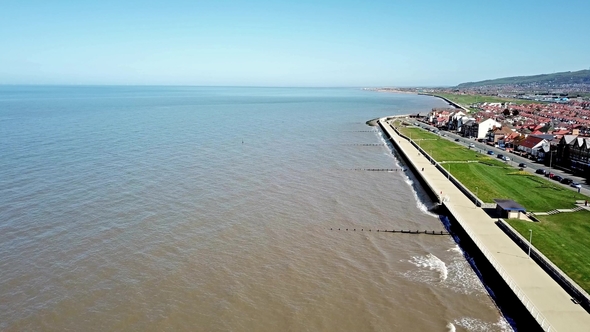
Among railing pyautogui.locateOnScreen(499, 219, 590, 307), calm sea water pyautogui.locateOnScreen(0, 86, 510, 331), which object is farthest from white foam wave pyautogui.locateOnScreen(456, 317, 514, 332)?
railing pyautogui.locateOnScreen(499, 219, 590, 307)

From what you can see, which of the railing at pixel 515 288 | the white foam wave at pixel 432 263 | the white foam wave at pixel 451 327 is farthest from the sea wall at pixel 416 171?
the white foam wave at pixel 451 327

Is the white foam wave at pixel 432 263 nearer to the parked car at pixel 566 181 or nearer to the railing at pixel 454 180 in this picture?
the railing at pixel 454 180

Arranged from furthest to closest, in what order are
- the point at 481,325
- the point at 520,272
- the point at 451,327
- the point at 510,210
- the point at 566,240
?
the point at 510,210
the point at 566,240
the point at 520,272
the point at 481,325
the point at 451,327

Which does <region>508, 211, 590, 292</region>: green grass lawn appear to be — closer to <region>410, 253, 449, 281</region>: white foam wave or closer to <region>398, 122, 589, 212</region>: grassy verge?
<region>398, 122, 589, 212</region>: grassy verge

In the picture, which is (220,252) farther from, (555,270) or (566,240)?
(566,240)

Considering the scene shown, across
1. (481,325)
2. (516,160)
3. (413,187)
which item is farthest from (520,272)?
(516,160)

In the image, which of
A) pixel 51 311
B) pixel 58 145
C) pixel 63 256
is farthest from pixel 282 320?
pixel 58 145

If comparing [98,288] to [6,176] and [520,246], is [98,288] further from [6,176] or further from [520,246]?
[6,176]
